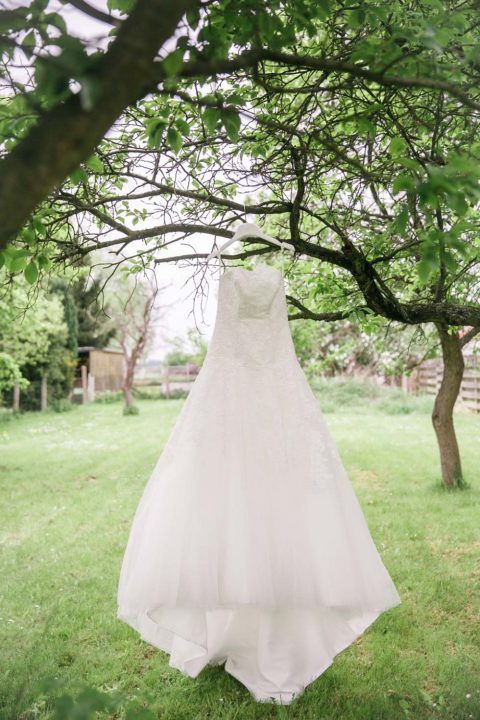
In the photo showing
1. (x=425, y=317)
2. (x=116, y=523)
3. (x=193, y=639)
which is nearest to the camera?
(x=193, y=639)

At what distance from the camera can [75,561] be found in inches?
216

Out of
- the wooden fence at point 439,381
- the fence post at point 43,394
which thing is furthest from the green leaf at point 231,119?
the fence post at point 43,394

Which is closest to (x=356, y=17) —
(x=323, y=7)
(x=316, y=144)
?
(x=323, y=7)

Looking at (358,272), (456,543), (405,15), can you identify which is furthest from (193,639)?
(456,543)

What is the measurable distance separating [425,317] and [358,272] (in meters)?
0.61

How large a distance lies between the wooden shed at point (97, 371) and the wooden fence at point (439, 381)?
45.0ft

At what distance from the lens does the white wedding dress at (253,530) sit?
2.56 m

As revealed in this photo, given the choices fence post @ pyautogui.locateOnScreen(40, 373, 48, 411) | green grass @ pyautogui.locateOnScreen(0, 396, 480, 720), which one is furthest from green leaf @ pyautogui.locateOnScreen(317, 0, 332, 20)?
fence post @ pyautogui.locateOnScreen(40, 373, 48, 411)

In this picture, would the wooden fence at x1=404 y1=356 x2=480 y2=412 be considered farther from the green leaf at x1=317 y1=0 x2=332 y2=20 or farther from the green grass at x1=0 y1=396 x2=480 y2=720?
the green leaf at x1=317 y1=0 x2=332 y2=20

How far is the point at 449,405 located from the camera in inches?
291

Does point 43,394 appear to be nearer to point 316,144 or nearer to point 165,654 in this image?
point 165,654

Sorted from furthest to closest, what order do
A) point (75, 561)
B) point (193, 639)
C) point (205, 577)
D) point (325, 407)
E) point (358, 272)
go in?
point (325, 407) → point (75, 561) → point (358, 272) → point (193, 639) → point (205, 577)

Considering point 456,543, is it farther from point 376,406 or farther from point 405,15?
point 376,406

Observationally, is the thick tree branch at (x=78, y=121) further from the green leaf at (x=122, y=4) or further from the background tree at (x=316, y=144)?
the green leaf at (x=122, y=4)
